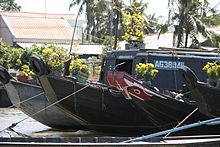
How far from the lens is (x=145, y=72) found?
1316 cm

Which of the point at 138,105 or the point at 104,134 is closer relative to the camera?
the point at 138,105

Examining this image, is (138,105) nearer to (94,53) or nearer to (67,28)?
(94,53)

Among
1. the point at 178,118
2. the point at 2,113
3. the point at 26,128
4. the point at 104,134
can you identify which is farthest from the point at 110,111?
the point at 2,113

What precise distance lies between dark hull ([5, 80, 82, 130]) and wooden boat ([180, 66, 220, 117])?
5.60 meters

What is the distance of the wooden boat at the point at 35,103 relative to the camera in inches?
593

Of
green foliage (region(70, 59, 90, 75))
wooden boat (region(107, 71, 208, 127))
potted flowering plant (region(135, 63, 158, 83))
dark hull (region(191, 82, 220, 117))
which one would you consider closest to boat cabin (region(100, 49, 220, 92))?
potted flowering plant (region(135, 63, 158, 83))

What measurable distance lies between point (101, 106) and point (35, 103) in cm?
269

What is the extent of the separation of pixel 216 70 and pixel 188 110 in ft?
3.49

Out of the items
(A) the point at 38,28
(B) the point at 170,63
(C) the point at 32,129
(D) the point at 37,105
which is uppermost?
(B) the point at 170,63

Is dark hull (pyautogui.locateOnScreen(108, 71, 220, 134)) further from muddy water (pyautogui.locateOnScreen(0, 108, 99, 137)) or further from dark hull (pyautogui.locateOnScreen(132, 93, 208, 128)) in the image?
muddy water (pyautogui.locateOnScreen(0, 108, 99, 137))

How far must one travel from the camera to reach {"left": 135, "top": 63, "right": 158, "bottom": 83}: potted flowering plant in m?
13.2

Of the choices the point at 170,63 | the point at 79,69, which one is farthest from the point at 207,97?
the point at 79,69

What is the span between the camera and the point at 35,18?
4462 cm

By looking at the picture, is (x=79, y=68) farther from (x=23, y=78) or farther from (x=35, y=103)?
(x=23, y=78)
